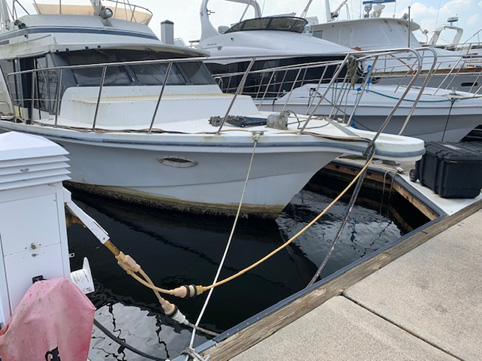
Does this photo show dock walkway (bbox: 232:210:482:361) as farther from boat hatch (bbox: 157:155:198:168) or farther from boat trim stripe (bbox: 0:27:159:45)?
boat trim stripe (bbox: 0:27:159:45)

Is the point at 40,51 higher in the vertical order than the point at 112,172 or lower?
higher

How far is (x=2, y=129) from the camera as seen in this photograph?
21.6ft

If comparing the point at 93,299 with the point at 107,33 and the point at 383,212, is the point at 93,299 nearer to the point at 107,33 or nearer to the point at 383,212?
the point at 383,212

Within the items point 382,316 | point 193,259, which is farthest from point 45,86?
point 382,316

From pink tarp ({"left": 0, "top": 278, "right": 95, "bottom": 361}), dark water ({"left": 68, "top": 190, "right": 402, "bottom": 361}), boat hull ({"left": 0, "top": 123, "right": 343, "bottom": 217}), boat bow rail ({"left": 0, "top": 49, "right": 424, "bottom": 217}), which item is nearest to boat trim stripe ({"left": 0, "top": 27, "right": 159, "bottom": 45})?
boat bow rail ({"left": 0, "top": 49, "right": 424, "bottom": 217})

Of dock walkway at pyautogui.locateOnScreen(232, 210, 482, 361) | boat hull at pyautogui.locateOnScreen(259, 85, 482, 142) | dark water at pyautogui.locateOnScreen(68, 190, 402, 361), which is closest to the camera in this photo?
dock walkway at pyautogui.locateOnScreen(232, 210, 482, 361)

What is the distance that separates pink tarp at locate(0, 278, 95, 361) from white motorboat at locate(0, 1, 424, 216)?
257cm

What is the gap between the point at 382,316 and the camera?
7.94 ft

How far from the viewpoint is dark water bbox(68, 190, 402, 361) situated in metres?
3.29

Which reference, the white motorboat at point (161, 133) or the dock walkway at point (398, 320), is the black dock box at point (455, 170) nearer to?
the white motorboat at point (161, 133)

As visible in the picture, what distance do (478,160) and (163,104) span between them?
404 centimetres

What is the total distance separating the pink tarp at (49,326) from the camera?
5.22ft

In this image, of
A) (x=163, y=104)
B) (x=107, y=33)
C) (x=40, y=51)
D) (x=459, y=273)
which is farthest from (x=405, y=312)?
(x=107, y=33)

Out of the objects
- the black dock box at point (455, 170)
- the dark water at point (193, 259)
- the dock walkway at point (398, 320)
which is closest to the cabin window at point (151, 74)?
the dark water at point (193, 259)
